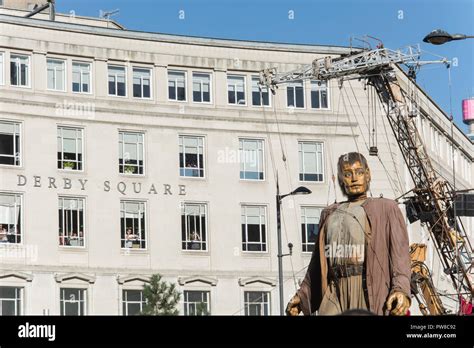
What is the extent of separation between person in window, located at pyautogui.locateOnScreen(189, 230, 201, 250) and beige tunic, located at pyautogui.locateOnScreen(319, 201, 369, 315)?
11.8 feet

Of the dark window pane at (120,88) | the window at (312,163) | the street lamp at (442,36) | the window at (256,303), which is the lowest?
the window at (256,303)

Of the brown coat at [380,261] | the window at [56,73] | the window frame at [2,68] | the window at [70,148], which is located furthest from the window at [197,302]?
the window frame at [2,68]

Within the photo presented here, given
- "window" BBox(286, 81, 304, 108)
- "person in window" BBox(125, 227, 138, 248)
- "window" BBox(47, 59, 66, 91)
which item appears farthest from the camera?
"window" BBox(286, 81, 304, 108)

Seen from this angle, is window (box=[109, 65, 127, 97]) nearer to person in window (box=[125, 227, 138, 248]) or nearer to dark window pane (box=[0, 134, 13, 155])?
dark window pane (box=[0, 134, 13, 155])

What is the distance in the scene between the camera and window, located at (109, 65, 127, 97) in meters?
16.2

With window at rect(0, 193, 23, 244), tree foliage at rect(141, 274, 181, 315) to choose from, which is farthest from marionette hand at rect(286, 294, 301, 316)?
window at rect(0, 193, 23, 244)

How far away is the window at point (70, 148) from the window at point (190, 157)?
1389 mm

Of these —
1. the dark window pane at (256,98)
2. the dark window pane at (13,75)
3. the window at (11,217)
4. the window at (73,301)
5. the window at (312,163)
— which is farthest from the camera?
the dark window pane at (256,98)

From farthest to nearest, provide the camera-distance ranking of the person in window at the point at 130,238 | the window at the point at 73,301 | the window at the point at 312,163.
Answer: the window at the point at 312,163, the person in window at the point at 130,238, the window at the point at 73,301

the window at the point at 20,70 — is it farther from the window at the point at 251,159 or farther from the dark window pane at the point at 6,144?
the window at the point at 251,159

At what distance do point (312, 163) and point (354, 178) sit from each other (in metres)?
3.46

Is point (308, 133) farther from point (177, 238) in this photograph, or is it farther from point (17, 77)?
point (17, 77)

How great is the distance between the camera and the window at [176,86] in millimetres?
16453

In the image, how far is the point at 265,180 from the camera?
1656 centimetres
